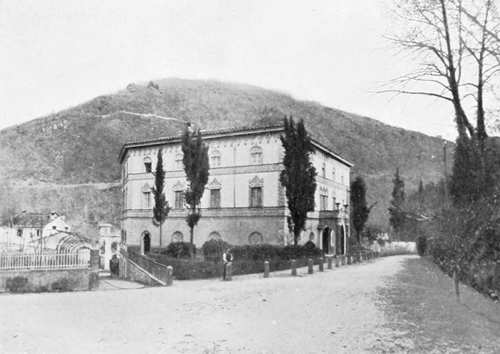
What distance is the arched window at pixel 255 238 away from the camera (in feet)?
98.7

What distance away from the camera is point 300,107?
33.0 meters

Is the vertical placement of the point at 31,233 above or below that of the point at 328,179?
below

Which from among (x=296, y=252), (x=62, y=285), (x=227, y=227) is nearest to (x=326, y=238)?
(x=227, y=227)

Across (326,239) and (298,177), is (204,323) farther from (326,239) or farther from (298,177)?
(326,239)

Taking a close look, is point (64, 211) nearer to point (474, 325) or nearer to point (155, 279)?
point (155, 279)

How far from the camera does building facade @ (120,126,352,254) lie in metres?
30.2

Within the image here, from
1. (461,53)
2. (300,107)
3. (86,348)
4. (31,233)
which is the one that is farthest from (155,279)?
(31,233)

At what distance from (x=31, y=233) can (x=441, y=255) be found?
3948 cm

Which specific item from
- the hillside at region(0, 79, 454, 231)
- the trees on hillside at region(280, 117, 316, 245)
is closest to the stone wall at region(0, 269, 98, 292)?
the trees on hillside at region(280, 117, 316, 245)

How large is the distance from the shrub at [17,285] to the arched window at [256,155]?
719 inches

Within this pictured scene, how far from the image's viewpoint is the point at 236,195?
103 ft

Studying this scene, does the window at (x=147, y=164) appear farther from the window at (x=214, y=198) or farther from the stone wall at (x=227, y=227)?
the window at (x=214, y=198)

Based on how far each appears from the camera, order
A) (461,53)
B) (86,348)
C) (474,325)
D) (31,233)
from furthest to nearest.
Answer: (31,233) → (461,53) → (474,325) → (86,348)

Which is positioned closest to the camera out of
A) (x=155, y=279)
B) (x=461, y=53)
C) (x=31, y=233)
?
(x=461, y=53)
